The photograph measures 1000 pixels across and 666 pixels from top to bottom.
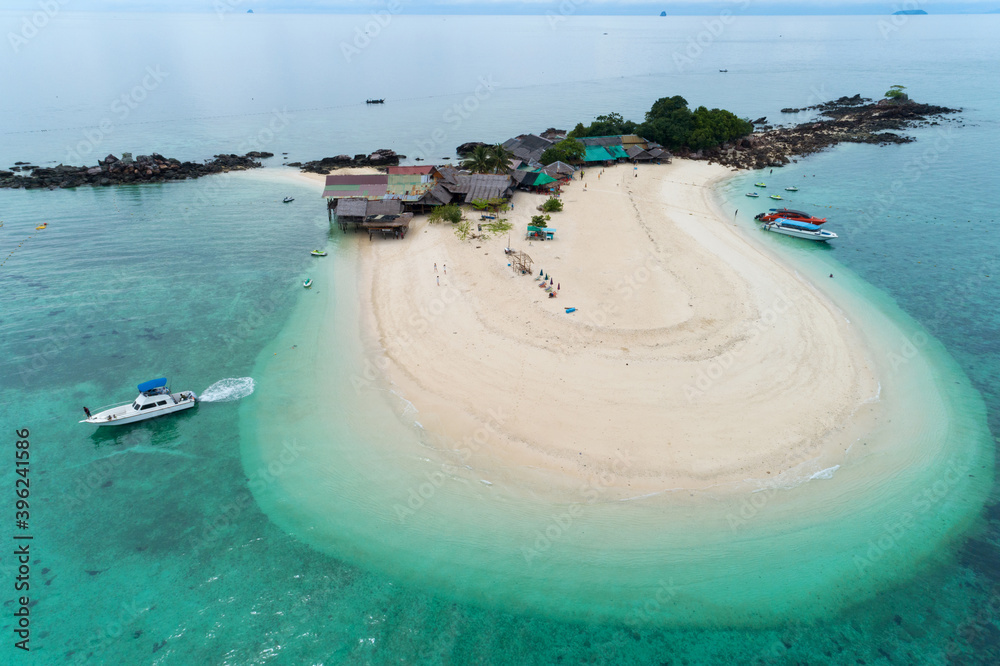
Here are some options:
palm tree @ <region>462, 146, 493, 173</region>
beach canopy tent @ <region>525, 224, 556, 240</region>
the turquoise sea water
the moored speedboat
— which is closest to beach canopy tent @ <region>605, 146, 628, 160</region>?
the turquoise sea water

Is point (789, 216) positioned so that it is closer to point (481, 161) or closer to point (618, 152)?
point (618, 152)

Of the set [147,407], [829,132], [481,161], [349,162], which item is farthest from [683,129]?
[147,407]

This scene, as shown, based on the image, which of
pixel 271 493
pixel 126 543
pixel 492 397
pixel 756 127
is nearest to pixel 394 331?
pixel 492 397

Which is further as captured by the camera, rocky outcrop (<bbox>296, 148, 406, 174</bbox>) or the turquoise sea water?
rocky outcrop (<bbox>296, 148, 406, 174</bbox>)

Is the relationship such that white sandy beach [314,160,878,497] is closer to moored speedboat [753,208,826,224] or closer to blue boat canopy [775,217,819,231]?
blue boat canopy [775,217,819,231]

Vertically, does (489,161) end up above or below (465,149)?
below
